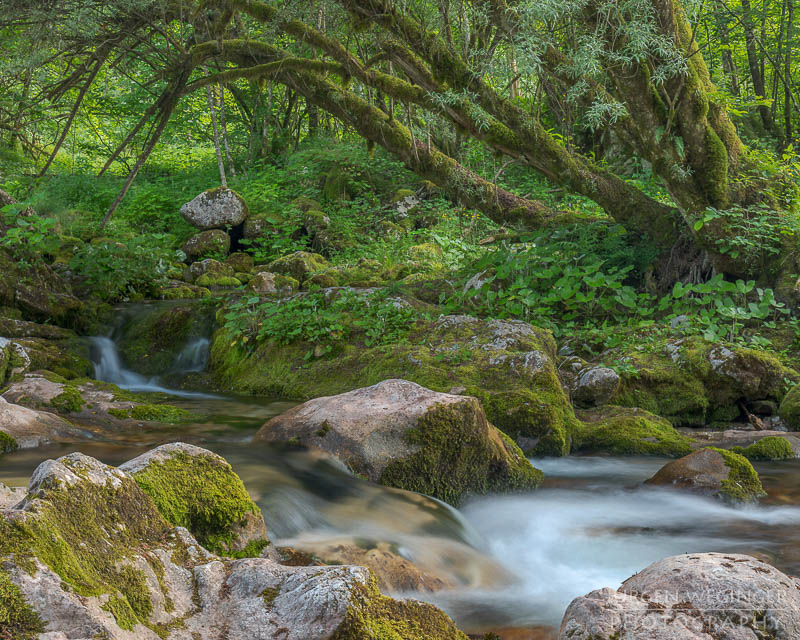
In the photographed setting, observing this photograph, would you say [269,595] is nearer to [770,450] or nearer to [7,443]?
[7,443]

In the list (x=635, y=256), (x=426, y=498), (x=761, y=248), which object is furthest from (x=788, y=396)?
(x=426, y=498)

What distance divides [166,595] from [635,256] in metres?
7.83

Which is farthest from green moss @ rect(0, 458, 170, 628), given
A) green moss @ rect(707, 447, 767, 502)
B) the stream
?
green moss @ rect(707, 447, 767, 502)

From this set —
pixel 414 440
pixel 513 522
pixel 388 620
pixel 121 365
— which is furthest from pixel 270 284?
pixel 388 620

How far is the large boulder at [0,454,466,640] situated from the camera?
144 cm

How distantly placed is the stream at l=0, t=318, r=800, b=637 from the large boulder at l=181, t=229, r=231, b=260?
8905 mm

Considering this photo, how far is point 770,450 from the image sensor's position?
520cm

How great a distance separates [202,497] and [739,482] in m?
3.59

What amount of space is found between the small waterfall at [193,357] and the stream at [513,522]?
3307 millimetres

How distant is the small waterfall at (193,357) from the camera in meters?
8.40

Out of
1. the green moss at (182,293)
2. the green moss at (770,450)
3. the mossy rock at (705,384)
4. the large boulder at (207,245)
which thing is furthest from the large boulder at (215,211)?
the green moss at (770,450)

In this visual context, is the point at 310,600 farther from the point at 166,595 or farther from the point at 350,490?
the point at 350,490

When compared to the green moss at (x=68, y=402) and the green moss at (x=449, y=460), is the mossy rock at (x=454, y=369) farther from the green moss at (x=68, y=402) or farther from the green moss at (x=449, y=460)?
the green moss at (x=68, y=402)

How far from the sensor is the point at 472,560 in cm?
338
